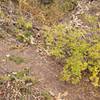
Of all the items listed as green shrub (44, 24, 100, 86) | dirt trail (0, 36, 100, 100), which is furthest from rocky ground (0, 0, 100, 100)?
green shrub (44, 24, 100, 86)

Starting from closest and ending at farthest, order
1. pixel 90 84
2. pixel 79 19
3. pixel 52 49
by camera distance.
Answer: pixel 90 84, pixel 52 49, pixel 79 19

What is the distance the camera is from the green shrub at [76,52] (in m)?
4.39

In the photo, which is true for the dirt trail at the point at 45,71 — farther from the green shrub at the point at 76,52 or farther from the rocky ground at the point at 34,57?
the green shrub at the point at 76,52

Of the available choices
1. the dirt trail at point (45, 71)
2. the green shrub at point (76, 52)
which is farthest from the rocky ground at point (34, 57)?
the green shrub at point (76, 52)

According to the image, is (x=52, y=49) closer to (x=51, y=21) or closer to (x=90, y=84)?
(x=90, y=84)

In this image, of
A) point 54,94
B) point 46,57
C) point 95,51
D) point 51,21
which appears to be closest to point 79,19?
point 51,21

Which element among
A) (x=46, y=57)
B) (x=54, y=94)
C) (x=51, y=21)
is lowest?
(x=54, y=94)

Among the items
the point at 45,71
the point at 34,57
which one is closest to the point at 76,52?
the point at 45,71

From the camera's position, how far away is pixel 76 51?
14.9ft

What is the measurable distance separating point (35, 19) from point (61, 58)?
6.43ft

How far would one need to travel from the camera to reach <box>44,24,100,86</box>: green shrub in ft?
14.4

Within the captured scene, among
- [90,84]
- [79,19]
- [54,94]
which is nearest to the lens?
[54,94]

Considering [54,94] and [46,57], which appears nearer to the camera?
[54,94]

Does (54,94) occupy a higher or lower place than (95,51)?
lower
